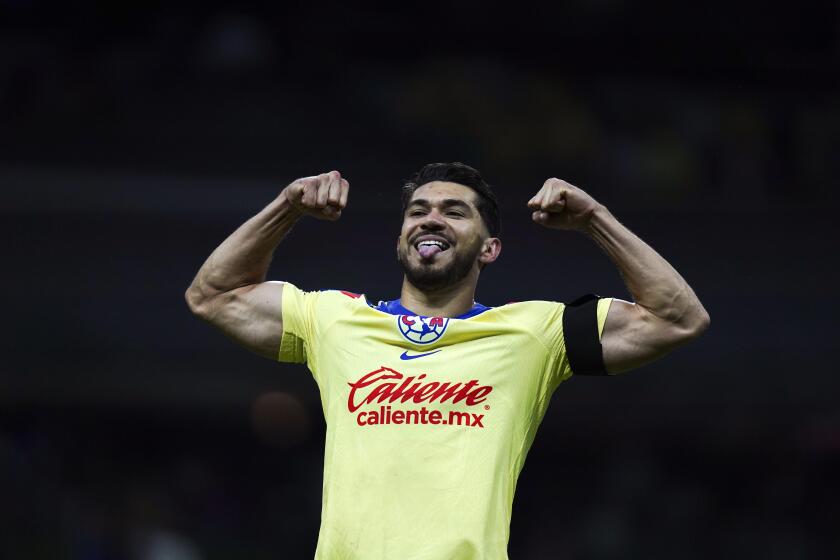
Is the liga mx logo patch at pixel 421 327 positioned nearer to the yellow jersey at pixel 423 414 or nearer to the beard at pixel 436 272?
the yellow jersey at pixel 423 414

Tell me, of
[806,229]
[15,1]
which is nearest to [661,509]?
[806,229]


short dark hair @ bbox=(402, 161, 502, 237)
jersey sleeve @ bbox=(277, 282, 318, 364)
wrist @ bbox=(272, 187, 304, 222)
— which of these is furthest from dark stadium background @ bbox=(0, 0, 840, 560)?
jersey sleeve @ bbox=(277, 282, 318, 364)

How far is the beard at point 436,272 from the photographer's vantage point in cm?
486

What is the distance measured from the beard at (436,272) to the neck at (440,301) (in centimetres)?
3

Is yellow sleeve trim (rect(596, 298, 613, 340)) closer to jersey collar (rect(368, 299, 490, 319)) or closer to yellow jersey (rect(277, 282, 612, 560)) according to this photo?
yellow jersey (rect(277, 282, 612, 560))

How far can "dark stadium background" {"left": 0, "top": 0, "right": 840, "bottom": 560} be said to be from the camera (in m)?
10.1

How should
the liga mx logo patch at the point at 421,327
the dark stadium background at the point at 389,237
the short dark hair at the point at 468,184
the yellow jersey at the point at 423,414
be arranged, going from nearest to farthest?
the yellow jersey at the point at 423,414 < the liga mx logo patch at the point at 421,327 < the short dark hair at the point at 468,184 < the dark stadium background at the point at 389,237

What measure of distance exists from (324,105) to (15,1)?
282 centimetres

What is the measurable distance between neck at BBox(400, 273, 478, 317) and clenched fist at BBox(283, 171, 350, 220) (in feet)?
1.27

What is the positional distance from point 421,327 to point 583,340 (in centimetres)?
58

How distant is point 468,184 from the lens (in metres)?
5.14

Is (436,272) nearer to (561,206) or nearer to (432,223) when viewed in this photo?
(432,223)

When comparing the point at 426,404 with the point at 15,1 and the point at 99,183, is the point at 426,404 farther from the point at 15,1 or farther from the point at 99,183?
the point at 15,1

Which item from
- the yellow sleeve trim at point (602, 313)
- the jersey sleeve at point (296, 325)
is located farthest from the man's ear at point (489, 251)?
the jersey sleeve at point (296, 325)
